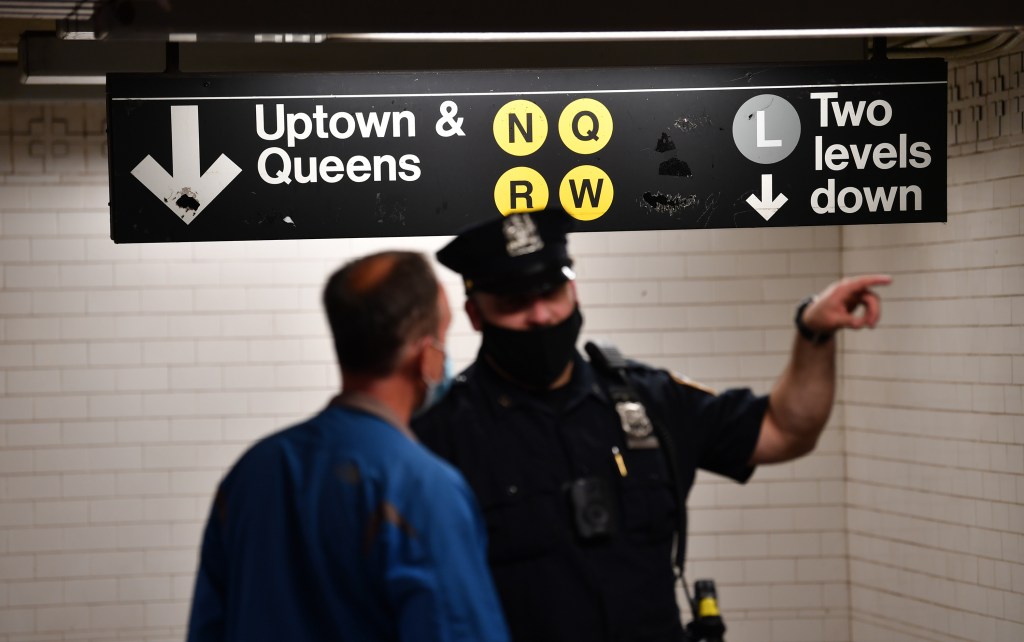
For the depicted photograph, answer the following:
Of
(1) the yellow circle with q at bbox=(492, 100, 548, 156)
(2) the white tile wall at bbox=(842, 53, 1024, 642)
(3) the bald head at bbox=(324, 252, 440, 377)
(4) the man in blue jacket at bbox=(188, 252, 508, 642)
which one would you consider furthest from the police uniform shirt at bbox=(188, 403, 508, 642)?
(2) the white tile wall at bbox=(842, 53, 1024, 642)

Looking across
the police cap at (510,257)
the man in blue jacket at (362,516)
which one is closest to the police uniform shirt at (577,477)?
the police cap at (510,257)

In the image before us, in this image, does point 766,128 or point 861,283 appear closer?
point 861,283

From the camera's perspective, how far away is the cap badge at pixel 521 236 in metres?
2.99

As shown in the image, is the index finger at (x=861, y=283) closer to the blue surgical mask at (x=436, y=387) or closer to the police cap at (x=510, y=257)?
the police cap at (x=510, y=257)

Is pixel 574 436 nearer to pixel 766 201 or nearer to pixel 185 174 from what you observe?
pixel 766 201

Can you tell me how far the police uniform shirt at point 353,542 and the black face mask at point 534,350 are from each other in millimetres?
621

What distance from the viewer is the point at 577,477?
9.73ft

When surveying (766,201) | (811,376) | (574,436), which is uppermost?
(766,201)

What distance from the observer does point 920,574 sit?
7023mm

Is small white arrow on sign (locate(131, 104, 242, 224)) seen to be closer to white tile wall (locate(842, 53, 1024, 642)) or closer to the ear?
the ear

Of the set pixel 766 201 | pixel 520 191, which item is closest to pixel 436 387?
pixel 520 191

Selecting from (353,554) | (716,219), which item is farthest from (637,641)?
(716,219)

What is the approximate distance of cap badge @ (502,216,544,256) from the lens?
118 inches

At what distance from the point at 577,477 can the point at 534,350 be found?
0.30 metres
